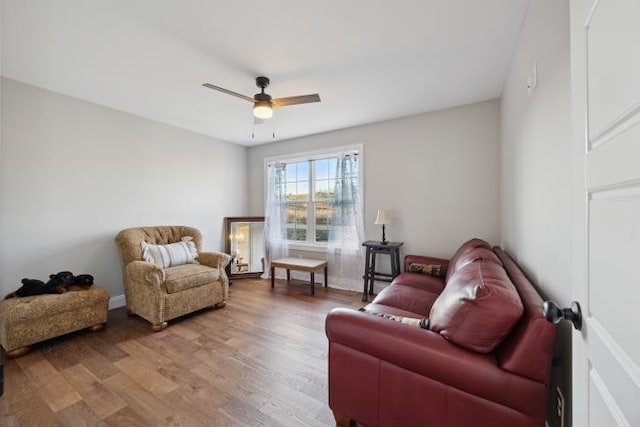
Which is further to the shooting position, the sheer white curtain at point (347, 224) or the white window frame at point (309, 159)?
the white window frame at point (309, 159)

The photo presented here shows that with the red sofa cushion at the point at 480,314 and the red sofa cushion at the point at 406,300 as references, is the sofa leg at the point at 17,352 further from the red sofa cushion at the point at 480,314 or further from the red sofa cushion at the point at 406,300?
the red sofa cushion at the point at 480,314

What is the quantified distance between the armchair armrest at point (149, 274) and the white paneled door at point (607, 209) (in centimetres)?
301

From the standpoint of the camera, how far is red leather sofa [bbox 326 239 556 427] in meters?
0.91

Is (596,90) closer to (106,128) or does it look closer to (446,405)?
(446,405)

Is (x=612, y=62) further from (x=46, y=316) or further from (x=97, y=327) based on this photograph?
(x=97, y=327)

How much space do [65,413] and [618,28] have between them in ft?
9.37

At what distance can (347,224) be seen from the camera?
3793 millimetres

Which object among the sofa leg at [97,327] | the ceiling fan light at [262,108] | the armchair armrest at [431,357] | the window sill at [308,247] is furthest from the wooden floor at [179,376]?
the ceiling fan light at [262,108]

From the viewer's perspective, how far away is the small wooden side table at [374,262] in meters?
3.21

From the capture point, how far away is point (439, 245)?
3.18m

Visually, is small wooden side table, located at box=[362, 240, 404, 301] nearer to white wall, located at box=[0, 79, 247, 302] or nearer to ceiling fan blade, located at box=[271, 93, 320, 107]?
ceiling fan blade, located at box=[271, 93, 320, 107]

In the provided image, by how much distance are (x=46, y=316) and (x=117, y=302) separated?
3.27ft

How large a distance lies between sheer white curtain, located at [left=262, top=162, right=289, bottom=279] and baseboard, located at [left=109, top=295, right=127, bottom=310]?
1996 mm

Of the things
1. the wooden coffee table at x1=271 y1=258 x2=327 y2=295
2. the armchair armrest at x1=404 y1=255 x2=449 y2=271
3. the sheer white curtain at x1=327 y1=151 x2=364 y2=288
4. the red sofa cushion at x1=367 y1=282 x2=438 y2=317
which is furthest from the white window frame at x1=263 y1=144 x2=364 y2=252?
the red sofa cushion at x1=367 y1=282 x2=438 y2=317
